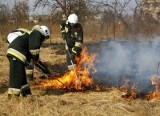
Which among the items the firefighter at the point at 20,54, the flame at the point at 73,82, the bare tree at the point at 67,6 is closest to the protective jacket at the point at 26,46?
the firefighter at the point at 20,54

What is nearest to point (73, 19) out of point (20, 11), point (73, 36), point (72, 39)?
point (73, 36)

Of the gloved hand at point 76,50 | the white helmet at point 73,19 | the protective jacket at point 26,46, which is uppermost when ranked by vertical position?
the white helmet at point 73,19

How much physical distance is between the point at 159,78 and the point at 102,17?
62.9 feet

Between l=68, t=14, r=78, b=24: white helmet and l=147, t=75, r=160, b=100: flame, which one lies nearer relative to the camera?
l=147, t=75, r=160, b=100: flame

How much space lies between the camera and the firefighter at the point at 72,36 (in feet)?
31.4

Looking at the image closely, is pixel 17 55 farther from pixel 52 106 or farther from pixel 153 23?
pixel 153 23

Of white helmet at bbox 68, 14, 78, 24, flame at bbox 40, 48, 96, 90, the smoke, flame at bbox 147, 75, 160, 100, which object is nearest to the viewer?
flame at bbox 147, 75, 160, 100

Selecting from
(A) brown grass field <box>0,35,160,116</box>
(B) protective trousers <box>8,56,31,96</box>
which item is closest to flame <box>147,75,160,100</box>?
(A) brown grass field <box>0,35,160,116</box>

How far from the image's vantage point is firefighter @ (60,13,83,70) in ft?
31.4

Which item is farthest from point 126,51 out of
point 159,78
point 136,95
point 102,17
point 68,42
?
point 102,17

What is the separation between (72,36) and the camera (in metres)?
10.2

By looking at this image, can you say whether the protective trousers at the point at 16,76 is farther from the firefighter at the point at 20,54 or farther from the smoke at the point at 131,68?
the smoke at the point at 131,68

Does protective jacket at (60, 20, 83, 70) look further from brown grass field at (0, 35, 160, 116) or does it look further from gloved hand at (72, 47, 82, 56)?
brown grass field at (0, 35, 160, 116)

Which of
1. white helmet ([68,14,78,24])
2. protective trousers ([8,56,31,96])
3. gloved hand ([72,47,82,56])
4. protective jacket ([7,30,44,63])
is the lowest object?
protective trousers ([8,56,31,96])
